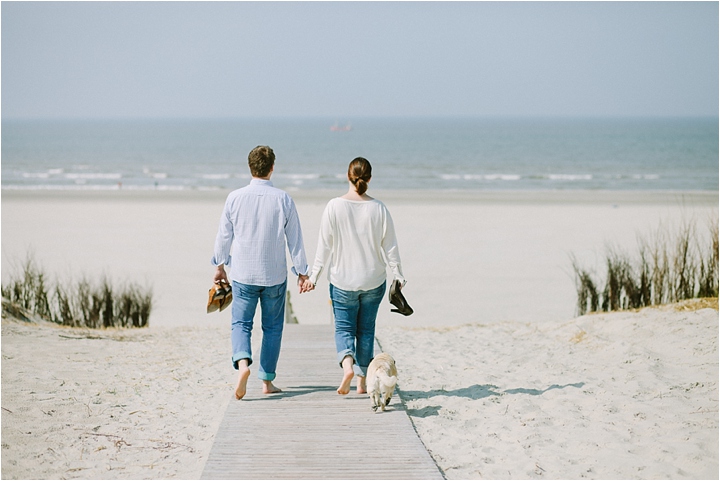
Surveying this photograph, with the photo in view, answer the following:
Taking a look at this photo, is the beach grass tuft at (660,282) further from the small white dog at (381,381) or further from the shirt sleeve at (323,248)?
the shirt sleeve at (323,248)

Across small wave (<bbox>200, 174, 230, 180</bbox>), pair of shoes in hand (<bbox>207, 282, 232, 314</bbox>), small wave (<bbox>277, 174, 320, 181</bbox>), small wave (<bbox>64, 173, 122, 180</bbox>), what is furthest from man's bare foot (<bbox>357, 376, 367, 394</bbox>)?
small wave (<bbox>64, 173, 122, 180</bbox>)

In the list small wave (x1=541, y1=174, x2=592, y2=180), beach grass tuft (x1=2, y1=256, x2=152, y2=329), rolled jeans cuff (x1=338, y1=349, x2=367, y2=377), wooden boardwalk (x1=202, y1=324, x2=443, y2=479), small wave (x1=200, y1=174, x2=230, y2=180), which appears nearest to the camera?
wooden boardwalk (x1=202, y1=324, x2=443, y2=479)

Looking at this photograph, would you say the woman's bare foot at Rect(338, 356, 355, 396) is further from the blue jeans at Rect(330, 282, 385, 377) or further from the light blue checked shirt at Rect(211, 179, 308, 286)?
the light blue checked shirt at Rect(211, 179, 308, 286)

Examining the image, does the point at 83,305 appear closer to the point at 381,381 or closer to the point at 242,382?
the point at 242,382

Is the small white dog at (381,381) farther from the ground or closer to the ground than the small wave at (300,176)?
farther from the ground

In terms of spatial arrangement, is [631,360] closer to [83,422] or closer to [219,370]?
[219,370]

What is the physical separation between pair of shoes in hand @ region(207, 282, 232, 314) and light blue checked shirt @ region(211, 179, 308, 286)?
7.0 inches

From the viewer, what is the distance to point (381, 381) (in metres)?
4.57

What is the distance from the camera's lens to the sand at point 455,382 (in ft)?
13.9

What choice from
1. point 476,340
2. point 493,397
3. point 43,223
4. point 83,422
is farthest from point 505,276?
point 43,223

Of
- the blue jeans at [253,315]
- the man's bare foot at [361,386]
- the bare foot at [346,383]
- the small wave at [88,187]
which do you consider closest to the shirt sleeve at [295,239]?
the blue jeans at [253,315]

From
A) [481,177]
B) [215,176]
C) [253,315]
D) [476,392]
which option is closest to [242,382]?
[253,315]

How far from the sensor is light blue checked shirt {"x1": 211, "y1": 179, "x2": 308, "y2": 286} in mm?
4609

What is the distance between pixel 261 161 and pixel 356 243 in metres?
0.81
